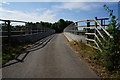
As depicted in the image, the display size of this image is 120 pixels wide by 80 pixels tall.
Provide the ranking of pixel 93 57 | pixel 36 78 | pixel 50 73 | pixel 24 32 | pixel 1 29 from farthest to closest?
pixel 24 32 → pixel 1 29 → pixel 93 57 → pixel 50 73 → pixel 36 78

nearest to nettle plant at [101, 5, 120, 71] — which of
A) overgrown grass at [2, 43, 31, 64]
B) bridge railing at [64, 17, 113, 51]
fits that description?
bridge railing at [64, 17, 113, 51]

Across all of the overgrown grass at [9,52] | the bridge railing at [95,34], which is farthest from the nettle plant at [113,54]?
the overgrown grass at [9,52]

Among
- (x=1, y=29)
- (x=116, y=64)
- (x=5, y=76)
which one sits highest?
(x=1, y=29)

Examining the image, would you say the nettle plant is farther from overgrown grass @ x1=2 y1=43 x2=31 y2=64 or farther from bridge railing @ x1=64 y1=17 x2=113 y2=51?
overgrown grass @ x1=2 y1=43 x2=31 y2=64

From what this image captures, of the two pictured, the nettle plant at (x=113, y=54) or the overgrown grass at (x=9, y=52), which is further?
the overgrown grass at (x=9, y=52)

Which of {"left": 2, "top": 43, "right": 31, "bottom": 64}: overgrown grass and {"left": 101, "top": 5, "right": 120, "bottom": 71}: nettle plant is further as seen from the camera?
{"left": 2, "top": 43, "right": 31, "bottom": 64}: overgrown grass

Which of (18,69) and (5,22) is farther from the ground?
(5,22)

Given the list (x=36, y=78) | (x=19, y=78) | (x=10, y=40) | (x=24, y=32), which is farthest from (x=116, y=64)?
(x=24, y=32)

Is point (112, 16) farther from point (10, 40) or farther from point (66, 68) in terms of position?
point (10, 40)

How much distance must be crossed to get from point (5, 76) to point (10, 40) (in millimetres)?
6201

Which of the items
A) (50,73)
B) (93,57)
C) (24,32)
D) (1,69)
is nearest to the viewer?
(50,73)

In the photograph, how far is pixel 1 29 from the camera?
9930mm

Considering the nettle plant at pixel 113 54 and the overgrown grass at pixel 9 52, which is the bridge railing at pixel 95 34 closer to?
the nettle plant at pixel 113 54

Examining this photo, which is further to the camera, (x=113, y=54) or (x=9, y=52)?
(x=9, y=52)
